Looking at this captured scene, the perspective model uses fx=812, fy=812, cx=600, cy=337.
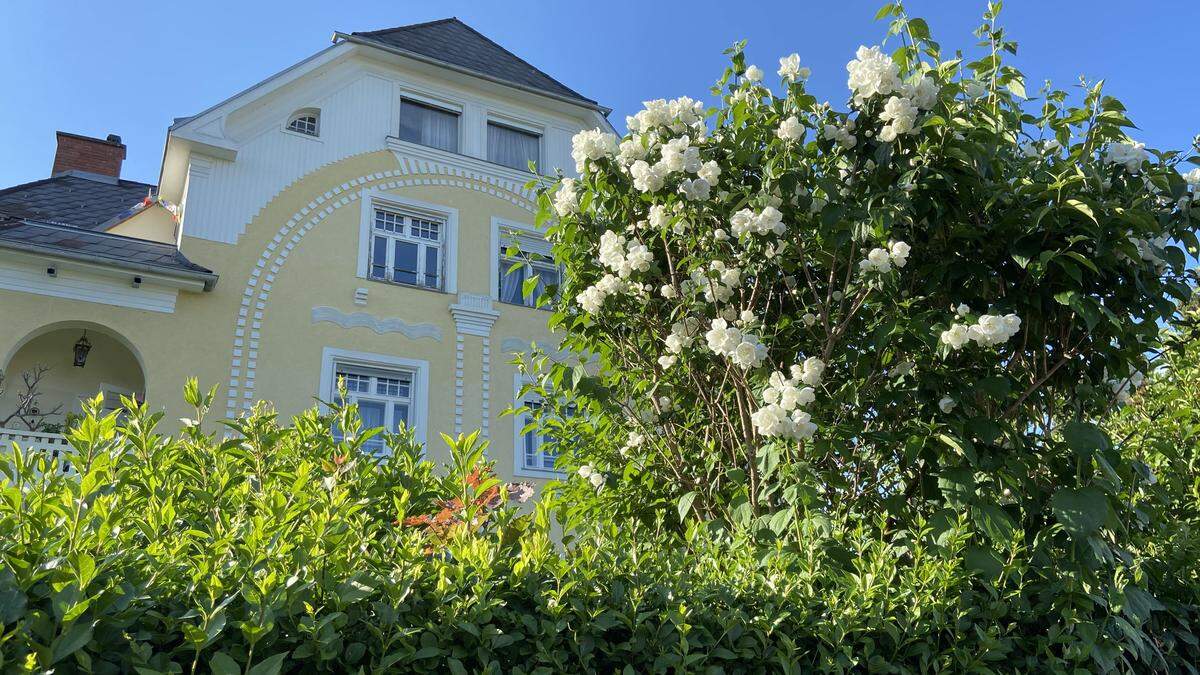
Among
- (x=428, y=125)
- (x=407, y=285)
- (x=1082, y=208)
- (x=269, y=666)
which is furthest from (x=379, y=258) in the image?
(x=269, y=666)

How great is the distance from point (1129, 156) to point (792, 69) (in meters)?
1.53

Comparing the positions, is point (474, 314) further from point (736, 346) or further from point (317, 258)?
point (736, 346)

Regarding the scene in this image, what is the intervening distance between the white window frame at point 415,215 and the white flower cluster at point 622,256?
27.8ft

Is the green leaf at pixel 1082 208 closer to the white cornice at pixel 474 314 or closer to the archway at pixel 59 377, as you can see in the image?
the white cornice at pixel 474 314

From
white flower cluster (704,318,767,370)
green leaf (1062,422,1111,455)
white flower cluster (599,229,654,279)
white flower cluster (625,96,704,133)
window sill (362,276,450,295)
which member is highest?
window sill (362,276,450,295)

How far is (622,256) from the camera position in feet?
12.6

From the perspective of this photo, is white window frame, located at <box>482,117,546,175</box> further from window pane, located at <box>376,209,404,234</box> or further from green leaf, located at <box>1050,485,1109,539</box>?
green leaf, located at <box>1050,485,1109,539</box>

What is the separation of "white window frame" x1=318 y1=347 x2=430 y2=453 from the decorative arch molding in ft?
2.87

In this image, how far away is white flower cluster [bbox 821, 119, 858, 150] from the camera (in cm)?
366

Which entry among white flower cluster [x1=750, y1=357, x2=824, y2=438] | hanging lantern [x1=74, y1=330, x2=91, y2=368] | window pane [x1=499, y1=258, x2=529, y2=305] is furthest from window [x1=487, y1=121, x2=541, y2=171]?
white flower cluster [x1=750, y1=357, x2=824, y2=438]

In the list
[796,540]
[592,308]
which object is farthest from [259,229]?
[796,540]

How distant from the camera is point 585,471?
390cm

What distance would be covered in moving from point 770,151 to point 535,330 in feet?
29.7

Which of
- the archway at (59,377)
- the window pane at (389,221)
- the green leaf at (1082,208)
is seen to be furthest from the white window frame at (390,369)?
the green leaf at (1082,208)
